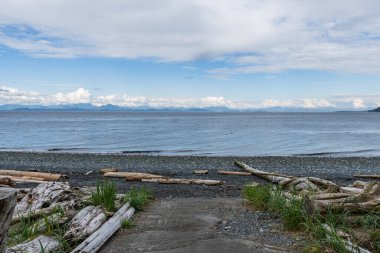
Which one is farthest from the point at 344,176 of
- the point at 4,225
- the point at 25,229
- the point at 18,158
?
the point at 18,158

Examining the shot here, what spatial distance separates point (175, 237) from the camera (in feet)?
24.6

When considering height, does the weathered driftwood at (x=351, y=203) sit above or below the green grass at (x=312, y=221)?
above

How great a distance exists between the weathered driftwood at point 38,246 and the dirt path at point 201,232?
0.87 meters

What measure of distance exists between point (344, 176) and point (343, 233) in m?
14.3

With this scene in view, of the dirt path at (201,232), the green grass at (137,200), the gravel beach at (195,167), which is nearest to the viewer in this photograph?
the dirt path at (201,232)

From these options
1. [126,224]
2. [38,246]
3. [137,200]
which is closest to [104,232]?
[126,224]

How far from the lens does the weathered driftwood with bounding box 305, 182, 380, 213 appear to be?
24.1 feet

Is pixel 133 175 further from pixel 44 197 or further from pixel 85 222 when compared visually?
pixel 85 222

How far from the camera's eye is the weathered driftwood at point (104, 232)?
643 centimetres

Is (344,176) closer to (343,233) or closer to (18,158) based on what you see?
(343,233)

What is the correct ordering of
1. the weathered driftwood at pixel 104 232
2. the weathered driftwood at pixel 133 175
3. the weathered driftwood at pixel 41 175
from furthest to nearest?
the weathered driftwood at pixel 133 175 → the weathered driftwood at pixel 41 175 → the weathered driftwood at pixel 104 232

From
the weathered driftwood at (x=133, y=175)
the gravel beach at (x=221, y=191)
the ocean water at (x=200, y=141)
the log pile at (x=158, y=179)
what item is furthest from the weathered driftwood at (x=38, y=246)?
the ocean water at (x=200, y=141)

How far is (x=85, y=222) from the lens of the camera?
24.8 ft

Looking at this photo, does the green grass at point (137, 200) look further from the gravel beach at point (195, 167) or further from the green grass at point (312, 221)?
the green grass at point (312, 221)
